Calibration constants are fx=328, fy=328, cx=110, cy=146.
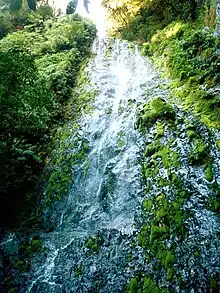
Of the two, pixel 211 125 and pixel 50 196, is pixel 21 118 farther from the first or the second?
pixel 211 125

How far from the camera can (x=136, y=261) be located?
206 inches

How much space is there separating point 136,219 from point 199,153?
1639 mm

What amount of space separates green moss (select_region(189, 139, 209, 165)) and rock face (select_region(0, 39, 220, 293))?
18mm

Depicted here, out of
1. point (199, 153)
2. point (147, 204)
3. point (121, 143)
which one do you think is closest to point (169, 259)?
point (147, 204)

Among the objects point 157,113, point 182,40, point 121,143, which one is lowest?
point 121,143

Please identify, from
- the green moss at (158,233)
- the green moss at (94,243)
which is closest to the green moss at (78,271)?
the green moss at (94,243)

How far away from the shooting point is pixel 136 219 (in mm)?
5898

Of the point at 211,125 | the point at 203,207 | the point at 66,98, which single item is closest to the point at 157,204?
the point at 203,207

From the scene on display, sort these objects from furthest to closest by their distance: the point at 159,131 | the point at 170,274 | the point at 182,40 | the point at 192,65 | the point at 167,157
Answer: the point at 182,40 → the point at 192,65 → the point at 159,131 → the point at 167,157 → the point at 170,274

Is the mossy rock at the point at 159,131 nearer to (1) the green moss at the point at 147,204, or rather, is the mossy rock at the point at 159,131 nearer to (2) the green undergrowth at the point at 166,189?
(2) the green undergrowth at the point at 166,189

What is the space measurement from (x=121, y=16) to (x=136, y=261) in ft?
46.1

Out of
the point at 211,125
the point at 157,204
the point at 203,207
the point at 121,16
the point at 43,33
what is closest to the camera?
the point at 203,207

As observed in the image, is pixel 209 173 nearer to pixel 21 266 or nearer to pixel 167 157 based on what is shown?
pixel 167 157

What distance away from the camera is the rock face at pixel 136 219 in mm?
4914
